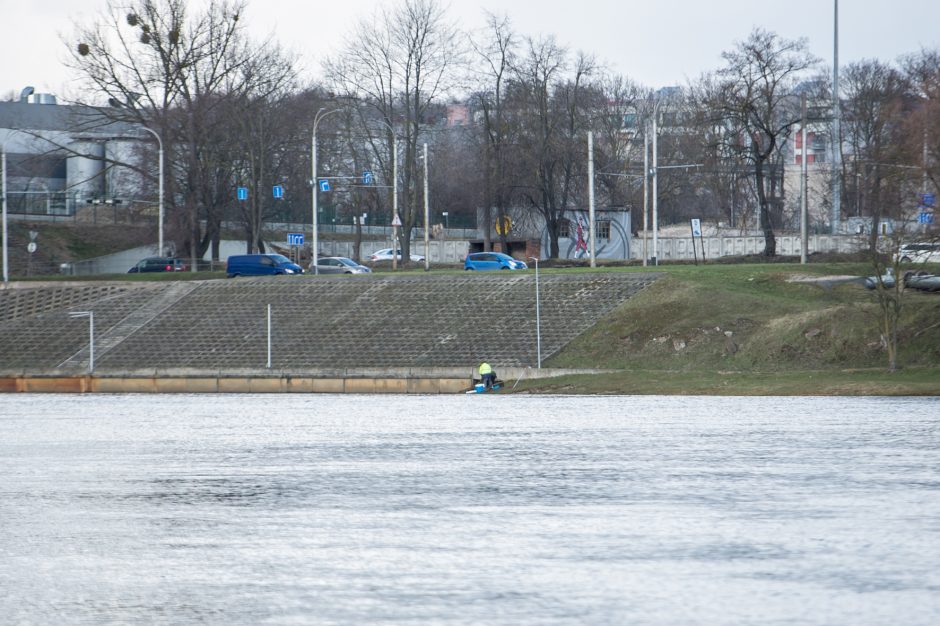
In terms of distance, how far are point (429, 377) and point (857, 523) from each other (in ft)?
113

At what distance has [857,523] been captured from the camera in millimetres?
16094

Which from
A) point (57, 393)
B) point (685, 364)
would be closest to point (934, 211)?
point (685, 364)

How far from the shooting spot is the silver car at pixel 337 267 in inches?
2987

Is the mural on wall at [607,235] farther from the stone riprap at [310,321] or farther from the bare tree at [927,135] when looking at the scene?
the bare tree at [927,135]

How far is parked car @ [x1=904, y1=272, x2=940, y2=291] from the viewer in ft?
165

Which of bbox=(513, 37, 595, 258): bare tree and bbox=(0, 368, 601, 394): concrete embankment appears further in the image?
bbox=(513, 37, 595, 258): bare tree

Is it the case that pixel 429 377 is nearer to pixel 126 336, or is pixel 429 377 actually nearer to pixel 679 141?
pixel 126 336

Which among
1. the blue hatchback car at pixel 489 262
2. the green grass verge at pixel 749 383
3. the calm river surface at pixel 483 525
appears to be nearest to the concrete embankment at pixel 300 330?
the green grass verge at pixel 749 383

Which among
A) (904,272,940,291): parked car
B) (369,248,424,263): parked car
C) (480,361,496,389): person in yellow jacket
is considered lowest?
(480,361,496,389): person in yellow jacket

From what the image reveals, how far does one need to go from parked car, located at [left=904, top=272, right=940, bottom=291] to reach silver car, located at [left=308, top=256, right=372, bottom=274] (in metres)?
33.1

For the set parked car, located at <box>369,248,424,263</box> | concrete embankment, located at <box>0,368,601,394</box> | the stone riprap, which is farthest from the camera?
parked car, located at <box>369,248,424,263</box>

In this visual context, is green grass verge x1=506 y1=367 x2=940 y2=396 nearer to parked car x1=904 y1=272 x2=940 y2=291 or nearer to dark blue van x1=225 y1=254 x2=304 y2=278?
parked car x1=904 y1=272 x2=940 y2=291

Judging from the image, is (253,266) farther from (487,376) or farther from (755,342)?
(755,342)

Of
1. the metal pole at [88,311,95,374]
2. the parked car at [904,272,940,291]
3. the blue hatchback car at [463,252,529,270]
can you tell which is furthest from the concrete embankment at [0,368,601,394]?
the blue hatchback car at [463,252,529,270]
